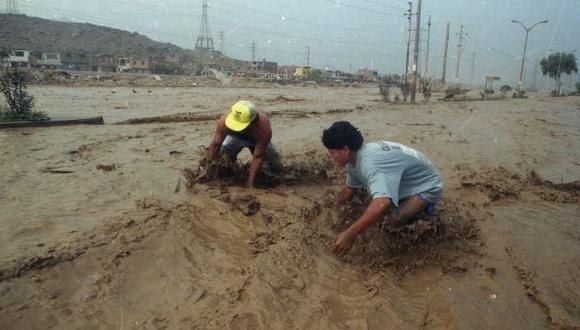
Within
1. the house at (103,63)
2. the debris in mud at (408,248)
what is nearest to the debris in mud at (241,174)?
the debris in mud at (408,248)

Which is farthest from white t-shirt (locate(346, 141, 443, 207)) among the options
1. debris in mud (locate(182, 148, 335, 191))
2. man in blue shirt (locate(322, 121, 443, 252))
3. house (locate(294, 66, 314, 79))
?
house (locate(294, 66, 314, 79))

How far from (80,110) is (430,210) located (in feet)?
41.0

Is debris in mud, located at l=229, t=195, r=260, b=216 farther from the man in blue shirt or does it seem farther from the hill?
the hill

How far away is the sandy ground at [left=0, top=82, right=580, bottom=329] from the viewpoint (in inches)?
112

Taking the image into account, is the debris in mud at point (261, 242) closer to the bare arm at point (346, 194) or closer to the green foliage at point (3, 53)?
the bare arm at point (346, 194)

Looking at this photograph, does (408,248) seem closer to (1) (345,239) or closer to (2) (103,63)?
(1) (345,239)

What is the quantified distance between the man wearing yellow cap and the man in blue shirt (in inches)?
60.4

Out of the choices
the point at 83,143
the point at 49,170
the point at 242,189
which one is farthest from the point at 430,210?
the point at 83,143

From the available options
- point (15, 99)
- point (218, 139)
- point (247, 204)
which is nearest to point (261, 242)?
point (247, 204)

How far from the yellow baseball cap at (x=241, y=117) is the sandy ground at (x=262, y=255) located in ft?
2.40

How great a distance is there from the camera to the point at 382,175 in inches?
123

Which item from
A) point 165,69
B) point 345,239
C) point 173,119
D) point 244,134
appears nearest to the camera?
point 345,239

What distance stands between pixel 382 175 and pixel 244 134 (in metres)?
2.60

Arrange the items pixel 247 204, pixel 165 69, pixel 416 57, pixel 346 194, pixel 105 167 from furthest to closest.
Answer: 1. pixel 165 69
2. pixel 416 57
3. pixel 105 167
4. pixel 247 204
5. pixel 346 194
